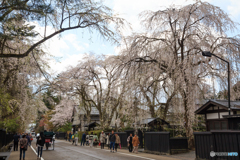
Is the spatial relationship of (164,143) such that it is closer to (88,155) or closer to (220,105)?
(220,105)

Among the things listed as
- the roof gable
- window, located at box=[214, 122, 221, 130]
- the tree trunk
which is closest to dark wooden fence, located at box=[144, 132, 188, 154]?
the tree trunk

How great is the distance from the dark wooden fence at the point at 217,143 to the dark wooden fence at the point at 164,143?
356 cm

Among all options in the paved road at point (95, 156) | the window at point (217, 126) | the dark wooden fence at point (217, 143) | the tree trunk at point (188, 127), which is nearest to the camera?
the dark wooden fence at point (217, 143)

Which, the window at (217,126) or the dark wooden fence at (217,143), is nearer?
the dark wooden fence at (217,143)

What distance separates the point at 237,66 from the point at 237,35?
2.49 meters

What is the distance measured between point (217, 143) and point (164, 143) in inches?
223

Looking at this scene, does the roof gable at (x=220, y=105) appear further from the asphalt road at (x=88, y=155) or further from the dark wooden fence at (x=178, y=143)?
the asphalt road at (x=88, y=155)

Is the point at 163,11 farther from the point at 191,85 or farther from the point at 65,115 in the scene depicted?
the point at 65,115

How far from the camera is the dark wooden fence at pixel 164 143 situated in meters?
15.0

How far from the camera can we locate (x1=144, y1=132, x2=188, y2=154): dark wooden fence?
1498cm

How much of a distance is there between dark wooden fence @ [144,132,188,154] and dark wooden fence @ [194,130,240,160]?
11.7 ft

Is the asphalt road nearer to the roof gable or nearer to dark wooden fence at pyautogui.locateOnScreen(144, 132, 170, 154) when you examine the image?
dark wooden fence at pyautogui.locateOnScreen(144, 132, 170, 154)

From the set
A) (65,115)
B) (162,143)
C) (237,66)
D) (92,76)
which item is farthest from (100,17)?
(65,115)

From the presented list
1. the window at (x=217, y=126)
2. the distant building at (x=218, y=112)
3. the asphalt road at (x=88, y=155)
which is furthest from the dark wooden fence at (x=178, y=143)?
the distant building at (x=218, y=112)
